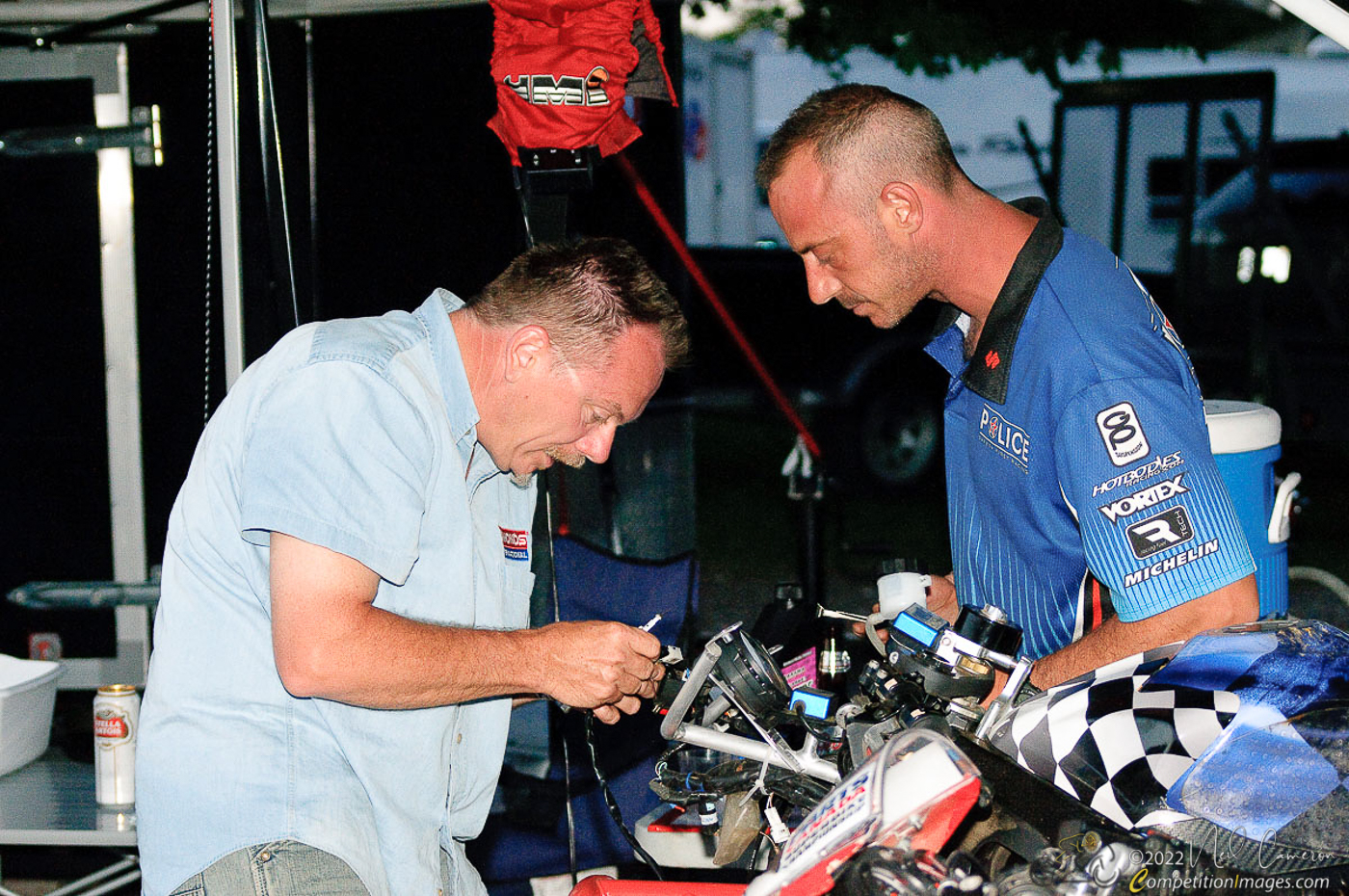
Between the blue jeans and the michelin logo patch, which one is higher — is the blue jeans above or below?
below

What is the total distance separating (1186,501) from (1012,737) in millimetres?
589

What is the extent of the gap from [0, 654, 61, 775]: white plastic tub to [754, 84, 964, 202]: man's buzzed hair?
2.61 metres

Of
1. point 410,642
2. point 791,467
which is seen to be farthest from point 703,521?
point 410,642

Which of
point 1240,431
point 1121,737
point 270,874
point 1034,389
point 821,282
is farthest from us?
point 1240,431

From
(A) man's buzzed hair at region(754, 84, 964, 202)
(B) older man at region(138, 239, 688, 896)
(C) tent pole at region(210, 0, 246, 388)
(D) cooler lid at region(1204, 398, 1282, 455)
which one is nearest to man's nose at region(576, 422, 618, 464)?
(B) older man at region(138, 239, 688, 896)

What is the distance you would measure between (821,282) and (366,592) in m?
1.18

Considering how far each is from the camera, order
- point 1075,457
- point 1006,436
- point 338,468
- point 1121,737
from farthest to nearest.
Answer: point 1006,436, point 1075,457, point 338,468, point 1121,737

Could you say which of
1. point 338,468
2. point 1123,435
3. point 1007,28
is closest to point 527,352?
point 338,468

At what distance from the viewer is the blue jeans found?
191 centimetres

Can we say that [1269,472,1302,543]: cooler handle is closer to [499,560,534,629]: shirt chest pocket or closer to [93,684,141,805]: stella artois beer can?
[499,560,534,629]: shirt chest pocket

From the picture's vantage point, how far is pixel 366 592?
1807mm

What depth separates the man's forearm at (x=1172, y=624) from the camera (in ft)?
6.82

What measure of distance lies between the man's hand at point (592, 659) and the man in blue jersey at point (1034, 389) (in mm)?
752

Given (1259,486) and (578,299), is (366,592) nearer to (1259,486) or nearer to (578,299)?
(578,299)
